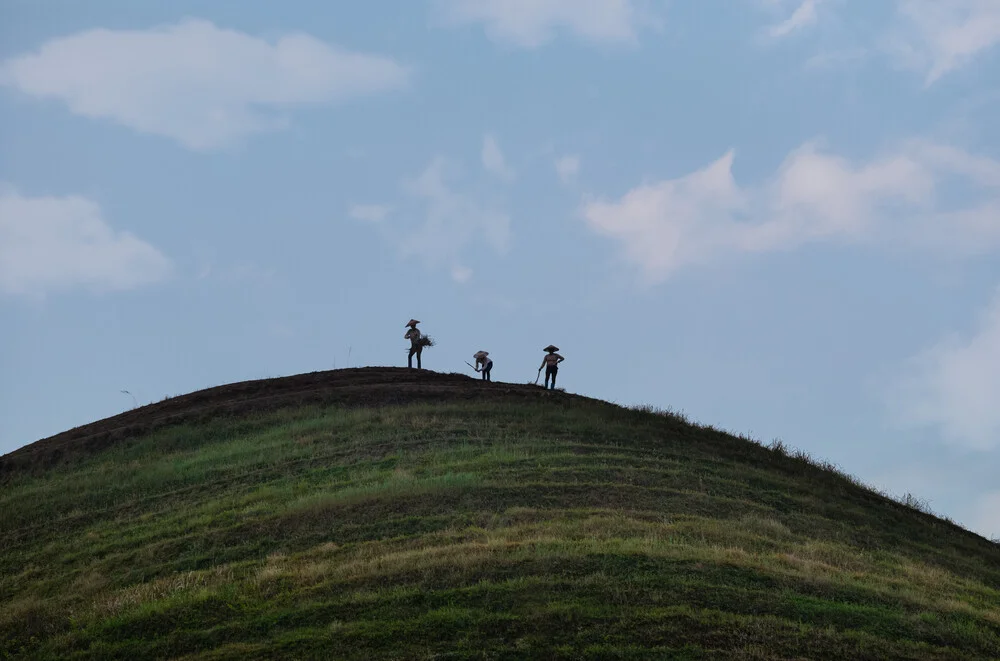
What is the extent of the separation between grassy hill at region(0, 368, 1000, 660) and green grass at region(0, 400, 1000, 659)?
0.23 ft

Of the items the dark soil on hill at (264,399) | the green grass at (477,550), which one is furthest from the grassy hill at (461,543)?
the dark soil on hill at (264,399)

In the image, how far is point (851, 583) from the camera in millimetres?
18312

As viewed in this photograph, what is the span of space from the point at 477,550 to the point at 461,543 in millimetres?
931

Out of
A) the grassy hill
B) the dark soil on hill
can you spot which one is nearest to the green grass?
the grassy hill

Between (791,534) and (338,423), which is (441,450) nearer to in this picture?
(338,423)

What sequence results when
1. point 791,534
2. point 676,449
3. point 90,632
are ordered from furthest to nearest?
point 676,449
point 791,534
point 90,632

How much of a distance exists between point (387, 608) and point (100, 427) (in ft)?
85.8

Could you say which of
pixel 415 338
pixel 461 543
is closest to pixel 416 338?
pixel 415 338

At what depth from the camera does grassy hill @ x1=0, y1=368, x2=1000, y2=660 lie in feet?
50.9

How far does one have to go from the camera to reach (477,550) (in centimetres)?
1872

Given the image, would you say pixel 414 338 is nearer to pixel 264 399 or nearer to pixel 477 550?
pixel 264 399

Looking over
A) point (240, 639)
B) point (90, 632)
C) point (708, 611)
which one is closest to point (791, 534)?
point (708, 611)

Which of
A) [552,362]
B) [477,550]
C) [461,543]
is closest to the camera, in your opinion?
[477,550]

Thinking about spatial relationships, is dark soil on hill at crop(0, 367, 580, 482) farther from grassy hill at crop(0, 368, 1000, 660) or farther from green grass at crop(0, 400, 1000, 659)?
green grass at crop(0, 400, 1000, 659)
